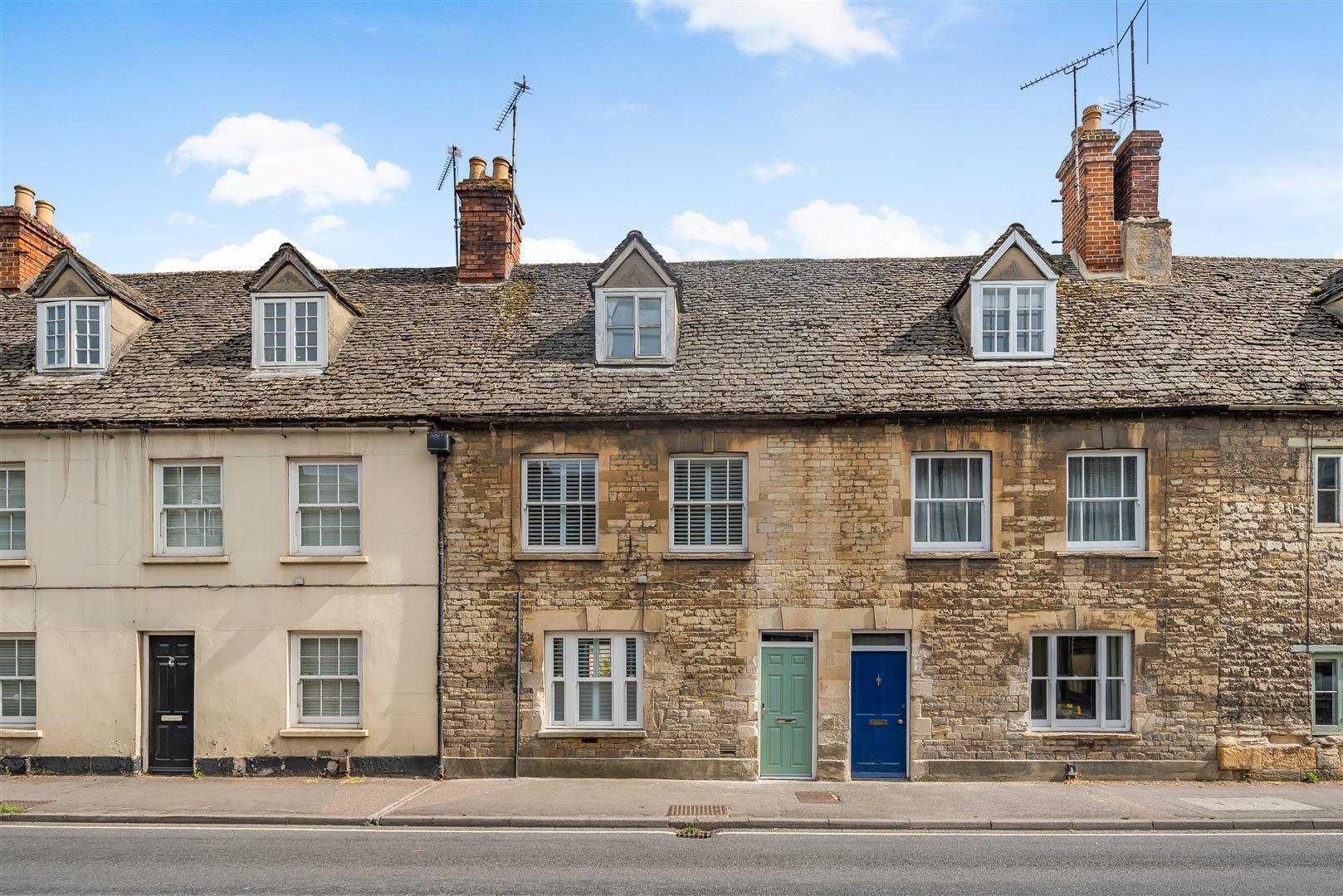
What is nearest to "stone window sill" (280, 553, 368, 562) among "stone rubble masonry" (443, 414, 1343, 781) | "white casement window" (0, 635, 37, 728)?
"stone rubble masonry" (443, 414, 1343, 781)

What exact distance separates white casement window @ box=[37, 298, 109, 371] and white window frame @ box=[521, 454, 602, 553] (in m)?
8.35

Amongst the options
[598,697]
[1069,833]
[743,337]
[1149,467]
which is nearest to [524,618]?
[598,697]

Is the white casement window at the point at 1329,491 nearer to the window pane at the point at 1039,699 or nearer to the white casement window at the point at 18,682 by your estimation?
the window pane at the point at 1039,699

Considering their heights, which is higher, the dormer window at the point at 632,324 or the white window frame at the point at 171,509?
the dormer window at the point at 632,324

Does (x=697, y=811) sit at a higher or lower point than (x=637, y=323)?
lower

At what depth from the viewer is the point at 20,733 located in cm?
1451

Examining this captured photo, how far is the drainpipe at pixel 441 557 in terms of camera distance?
14.3 m

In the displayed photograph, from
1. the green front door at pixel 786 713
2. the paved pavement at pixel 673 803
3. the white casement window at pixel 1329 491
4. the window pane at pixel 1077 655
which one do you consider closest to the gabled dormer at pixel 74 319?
the paved pavement at pixel 673 803

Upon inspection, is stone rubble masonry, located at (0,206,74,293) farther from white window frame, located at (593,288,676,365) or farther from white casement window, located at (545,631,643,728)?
white casement window, located at (545,631,643,728)

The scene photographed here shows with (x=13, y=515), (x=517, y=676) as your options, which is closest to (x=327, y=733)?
(x=517, y=676)

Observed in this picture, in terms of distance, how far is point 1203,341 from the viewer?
1530cm

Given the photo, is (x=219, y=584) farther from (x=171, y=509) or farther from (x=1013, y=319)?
(x=1013, y=319)

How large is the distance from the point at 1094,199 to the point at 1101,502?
22.7 ft

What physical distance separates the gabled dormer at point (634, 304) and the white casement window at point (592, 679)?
192 inches
